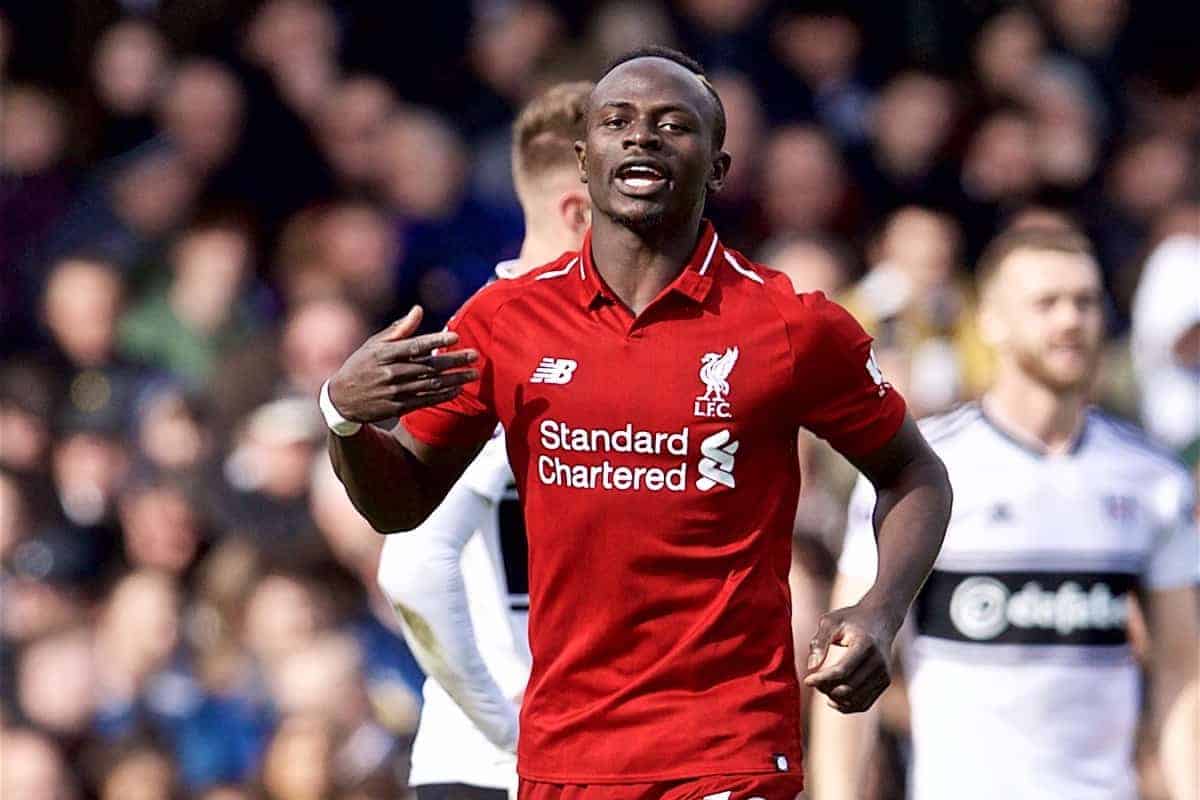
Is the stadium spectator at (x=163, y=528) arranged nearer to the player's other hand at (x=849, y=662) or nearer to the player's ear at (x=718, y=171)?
the player's ear at (x=718, y=171)

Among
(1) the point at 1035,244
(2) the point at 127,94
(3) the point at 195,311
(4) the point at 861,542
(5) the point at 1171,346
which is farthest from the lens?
(2) the point at 127,94

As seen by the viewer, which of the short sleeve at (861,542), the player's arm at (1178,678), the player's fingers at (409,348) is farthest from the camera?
the player's arm at (1178,678)

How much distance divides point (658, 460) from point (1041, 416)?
238cm

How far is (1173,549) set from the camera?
21.2ft

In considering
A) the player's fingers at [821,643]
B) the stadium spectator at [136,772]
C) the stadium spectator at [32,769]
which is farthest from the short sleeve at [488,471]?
the stadium spectator at [32,769]

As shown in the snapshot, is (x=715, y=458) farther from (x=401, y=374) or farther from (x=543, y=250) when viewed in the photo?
(x=543, y=250)

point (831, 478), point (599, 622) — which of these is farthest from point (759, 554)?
point (831, 478)

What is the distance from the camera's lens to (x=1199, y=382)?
10172 mm

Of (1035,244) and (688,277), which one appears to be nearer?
(688,277)

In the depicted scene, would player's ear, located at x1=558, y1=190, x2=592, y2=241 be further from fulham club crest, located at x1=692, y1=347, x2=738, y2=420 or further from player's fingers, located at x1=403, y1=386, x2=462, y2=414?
player's fingers, located at x1=403, y1=386, x2=462, y2=414

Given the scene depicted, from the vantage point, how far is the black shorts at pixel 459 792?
5.64 m

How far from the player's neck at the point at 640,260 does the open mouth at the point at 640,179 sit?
0.09 metres

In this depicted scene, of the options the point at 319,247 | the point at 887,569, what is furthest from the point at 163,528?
the point at 887,569

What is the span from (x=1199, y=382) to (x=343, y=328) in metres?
3.37
